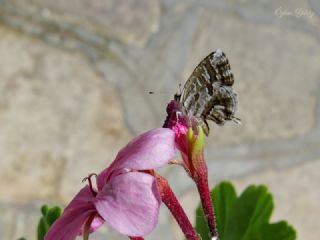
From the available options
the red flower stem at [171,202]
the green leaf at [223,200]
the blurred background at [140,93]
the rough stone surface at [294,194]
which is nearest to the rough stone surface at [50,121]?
the blurred background at [140,93]

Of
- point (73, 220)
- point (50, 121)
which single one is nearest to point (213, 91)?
point (73, 220)

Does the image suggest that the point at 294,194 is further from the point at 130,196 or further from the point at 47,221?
the point at 130,196

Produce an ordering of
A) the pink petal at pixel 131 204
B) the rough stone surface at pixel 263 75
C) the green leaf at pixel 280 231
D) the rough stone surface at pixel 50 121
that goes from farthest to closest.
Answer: the rough stone surface at pixel 263 75
the rough stone surface at pixel 50 121
the green leaf at pixel 280 231
the pink petal at pixel 131 204

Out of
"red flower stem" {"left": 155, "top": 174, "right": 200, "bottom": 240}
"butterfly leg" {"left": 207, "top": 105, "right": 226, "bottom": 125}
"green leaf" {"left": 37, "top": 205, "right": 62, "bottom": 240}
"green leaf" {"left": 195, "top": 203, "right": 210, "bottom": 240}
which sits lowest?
"red flower stem" {"left": 155, "top": 174, "right": 200, "bottom": 240}

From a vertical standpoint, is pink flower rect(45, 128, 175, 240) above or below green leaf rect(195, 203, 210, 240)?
below

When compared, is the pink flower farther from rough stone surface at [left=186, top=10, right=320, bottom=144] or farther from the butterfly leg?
rough stone surface at [left=186, top=10, right=320, bottom=144]

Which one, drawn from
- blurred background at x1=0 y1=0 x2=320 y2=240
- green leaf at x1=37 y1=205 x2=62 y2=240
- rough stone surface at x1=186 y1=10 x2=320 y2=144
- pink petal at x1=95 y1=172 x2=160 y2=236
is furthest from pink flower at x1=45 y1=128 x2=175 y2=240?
rough stone surface at x1=186 y1=10 x2=320 y2=144

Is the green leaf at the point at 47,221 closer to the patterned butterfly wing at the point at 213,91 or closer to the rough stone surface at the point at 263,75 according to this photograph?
the patterned butterfly wing at the point at 213,91

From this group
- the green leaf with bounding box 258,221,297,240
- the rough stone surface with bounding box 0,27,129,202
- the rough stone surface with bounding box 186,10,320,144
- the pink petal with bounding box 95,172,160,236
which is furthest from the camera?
the rough stone surface with bounding box 186,10,320,144
